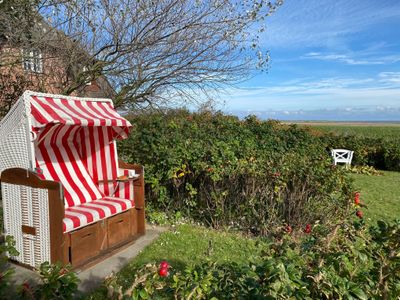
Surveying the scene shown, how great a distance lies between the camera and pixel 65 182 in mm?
4484

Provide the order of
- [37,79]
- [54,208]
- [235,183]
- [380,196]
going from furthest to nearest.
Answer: [380,196], [37,79], [235,183], [54,208]

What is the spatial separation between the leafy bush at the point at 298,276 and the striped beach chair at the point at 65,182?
220 centimetres

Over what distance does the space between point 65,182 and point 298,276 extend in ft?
12.2

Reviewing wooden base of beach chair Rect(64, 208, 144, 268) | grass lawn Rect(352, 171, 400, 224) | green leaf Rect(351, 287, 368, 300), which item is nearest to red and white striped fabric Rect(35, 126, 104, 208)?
wooden base of beach chair Rect(64, 208, 144, 268)

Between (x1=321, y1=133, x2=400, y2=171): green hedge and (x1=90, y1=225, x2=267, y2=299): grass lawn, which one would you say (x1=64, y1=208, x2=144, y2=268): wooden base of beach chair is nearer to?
(x1=90, y1=225, x2=267, y2=299): grass lawn

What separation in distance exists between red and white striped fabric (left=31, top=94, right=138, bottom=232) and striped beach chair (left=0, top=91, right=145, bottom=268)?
0.01 metres

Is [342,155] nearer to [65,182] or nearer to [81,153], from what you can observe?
[81,153]

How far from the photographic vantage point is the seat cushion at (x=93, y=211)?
3588 millimetres

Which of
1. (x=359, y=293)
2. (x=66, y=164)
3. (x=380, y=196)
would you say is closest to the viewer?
(x=359, y=293)

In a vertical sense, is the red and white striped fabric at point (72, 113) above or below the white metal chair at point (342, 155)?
above

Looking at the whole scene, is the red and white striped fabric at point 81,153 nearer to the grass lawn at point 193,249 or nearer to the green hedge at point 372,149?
the grass lawn at point 193,249

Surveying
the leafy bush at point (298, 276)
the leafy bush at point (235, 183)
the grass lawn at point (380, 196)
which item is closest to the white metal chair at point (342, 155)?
the grass lawn at point (380, 196)

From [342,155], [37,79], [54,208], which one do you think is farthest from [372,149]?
[54,208]

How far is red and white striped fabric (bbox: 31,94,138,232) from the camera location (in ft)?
12.2
